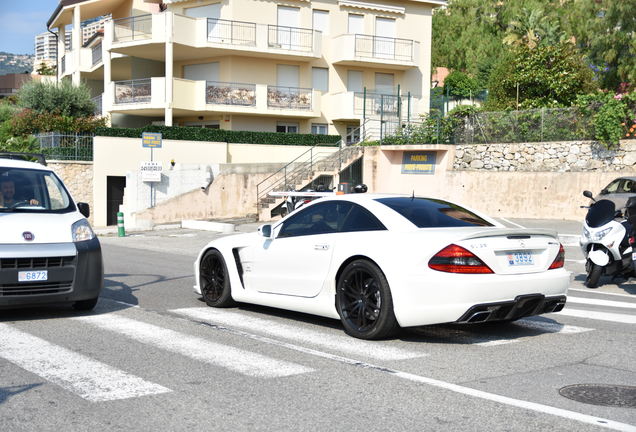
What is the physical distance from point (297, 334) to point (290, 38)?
32972 millimetres

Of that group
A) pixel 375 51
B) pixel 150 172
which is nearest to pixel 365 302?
pixel 150 172

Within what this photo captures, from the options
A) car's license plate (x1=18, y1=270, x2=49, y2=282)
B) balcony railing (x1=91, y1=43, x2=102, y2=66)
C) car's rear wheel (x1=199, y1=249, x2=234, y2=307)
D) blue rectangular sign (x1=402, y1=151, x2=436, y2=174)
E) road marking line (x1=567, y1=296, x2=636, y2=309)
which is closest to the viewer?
car's license plate (x1=18, y1=270, x2=49, y2=282)

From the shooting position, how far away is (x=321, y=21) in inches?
1612

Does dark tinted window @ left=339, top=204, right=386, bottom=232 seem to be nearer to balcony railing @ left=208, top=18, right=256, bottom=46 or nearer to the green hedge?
the green hedge

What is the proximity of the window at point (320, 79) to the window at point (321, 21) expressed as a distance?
1.91 metres

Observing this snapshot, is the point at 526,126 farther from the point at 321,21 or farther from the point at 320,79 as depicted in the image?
the point at 321,21

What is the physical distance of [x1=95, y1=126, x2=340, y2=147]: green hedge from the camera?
110ft

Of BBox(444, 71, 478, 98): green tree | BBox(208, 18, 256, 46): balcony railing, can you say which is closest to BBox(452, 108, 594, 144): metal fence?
BBox(208, 18, 256, 46): balcony railing

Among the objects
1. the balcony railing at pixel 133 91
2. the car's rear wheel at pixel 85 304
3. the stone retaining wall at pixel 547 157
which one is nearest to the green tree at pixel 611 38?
the stone retaining wall at pixel 547 157

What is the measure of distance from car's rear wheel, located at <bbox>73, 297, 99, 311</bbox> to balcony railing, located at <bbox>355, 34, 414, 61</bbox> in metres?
32.8

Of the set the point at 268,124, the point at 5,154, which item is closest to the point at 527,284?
the point at 5,154

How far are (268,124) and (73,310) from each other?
104ft

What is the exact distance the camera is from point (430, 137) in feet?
102

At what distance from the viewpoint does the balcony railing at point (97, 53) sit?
42875 mm
